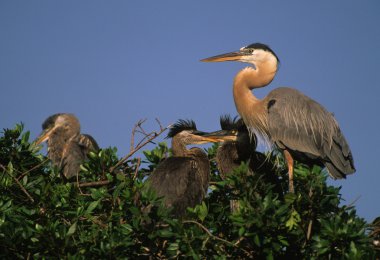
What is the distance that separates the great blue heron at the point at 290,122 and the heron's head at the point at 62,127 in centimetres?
314

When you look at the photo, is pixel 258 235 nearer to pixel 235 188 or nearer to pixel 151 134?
pixel 235 188

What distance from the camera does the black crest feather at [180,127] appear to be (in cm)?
747

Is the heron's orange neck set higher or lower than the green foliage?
higher

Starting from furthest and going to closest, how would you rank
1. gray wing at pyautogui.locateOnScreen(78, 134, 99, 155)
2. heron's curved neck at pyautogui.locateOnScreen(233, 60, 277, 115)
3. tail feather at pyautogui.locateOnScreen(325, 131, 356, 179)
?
→ gray wing at pyautogui.locateOnScreen(78, 134, 99, 155)
heron's curved neck at pyautogui.locateOnScreen(233, 60, 277, 115)
tail feather at pyautogui.locateOnScreen(325, 131, 356, 179)

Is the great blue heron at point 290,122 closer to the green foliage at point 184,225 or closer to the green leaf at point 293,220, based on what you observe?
the green foliage at point 184,225

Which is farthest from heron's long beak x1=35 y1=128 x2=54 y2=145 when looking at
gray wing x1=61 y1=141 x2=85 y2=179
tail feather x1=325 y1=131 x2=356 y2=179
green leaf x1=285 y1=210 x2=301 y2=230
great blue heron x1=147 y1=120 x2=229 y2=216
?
green leaf x1=285 y1=210 x2=301 y2=230

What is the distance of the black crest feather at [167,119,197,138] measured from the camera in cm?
747

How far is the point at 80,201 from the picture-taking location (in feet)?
17.5

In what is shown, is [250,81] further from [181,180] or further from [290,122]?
[181,180]

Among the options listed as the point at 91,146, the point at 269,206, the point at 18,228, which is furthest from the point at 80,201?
the point at 91,146

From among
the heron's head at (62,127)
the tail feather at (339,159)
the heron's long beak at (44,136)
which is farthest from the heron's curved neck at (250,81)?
the heron's long beak at (44,136)

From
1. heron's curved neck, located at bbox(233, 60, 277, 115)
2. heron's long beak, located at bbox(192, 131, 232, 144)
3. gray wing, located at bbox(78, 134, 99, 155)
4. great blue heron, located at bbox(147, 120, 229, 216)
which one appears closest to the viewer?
great blue heron, located at bbox(147, 120, 229, 216)

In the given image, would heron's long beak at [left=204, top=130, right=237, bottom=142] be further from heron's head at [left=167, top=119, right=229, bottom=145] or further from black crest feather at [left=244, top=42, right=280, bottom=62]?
black crest feather at [left=244, top=42, right=280, bottom=62]

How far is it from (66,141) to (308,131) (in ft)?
13.2
